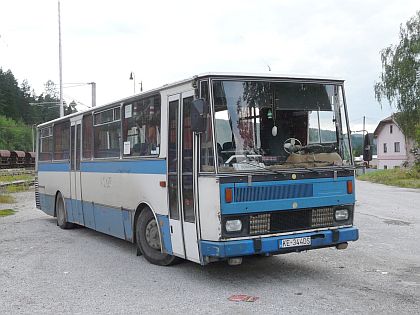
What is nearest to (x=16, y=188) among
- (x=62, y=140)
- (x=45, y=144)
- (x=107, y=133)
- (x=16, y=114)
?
(x=45, y=144)

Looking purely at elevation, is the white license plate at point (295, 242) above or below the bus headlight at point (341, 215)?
below

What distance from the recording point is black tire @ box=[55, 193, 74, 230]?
1349 cm

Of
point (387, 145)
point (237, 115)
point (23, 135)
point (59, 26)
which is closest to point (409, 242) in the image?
point (237, 115)

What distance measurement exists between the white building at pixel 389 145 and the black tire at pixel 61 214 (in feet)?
233

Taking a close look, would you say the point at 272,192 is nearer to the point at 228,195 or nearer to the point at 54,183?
the point at 228,195

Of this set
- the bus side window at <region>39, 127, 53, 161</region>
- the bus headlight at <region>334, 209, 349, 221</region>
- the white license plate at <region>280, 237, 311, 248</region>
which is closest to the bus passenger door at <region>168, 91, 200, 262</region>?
the white license plate at <region>280, 237, 311, 248</region>

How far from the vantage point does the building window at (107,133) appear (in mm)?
9898

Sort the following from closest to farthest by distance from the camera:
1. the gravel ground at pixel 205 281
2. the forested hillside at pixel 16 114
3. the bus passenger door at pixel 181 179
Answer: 1. the gravel ground at pixel 205 281
2. the bus passenger door at pixel 181 179
3. the forested hillside at pixel 16 114

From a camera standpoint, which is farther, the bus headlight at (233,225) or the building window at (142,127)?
the building window at (142,127)

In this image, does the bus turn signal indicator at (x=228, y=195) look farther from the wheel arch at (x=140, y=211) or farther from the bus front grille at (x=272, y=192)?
the wheel arch at (x=140, y=211)

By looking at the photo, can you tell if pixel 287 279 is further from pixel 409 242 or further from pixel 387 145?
pixel 387 145

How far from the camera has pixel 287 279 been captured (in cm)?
759

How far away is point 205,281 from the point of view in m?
7.57

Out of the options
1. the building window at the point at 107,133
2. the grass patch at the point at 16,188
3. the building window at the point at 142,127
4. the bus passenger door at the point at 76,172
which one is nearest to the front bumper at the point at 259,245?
the building window at the point at 142,127
